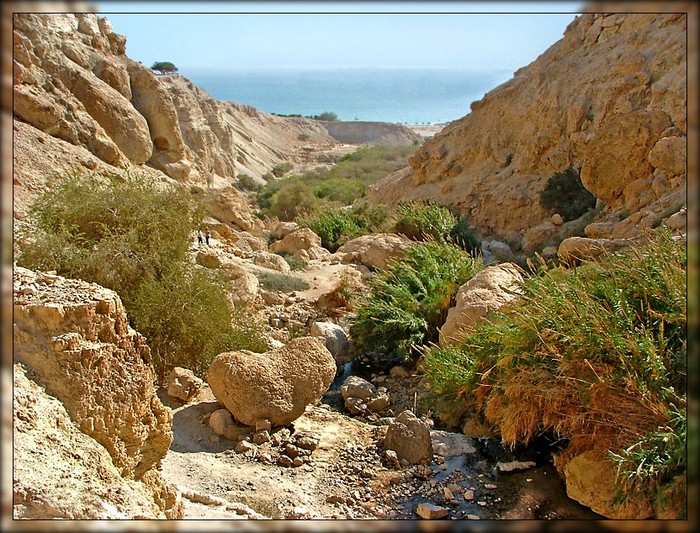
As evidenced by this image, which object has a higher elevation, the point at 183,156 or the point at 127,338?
the point at 183,156

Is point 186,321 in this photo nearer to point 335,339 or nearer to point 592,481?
point 335,339

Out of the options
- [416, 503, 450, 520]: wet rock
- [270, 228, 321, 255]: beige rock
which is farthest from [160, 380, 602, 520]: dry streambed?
[270, 228, 321, 255]: beige rock

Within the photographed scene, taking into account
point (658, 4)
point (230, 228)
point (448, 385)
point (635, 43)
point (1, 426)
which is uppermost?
point (635, 43)

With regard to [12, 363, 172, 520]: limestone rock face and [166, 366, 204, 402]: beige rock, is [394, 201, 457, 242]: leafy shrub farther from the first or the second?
[12, 363, 172, 520]: limestone rock face

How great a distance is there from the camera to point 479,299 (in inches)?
277

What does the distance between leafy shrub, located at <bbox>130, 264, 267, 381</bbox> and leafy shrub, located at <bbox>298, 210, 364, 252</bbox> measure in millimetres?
7284

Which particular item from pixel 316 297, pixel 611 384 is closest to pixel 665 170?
pixel 316 297

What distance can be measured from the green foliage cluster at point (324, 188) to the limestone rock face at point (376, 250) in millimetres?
5686

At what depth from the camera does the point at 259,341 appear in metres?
7.46

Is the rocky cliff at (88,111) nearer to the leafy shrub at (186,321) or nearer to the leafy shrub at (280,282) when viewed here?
the leafy shrub at (186,321)

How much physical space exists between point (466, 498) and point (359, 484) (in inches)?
32.8

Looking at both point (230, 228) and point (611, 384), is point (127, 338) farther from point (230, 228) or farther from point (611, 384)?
point (230, 228)

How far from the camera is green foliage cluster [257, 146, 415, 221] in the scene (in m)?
19.8

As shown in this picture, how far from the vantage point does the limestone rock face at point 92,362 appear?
3.47 metres
